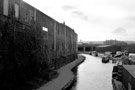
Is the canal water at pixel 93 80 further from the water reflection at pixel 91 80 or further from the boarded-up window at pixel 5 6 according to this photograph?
the boarded-up window at pixel 5 6

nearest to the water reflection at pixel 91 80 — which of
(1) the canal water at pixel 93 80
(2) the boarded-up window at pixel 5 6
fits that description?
(1) the canal water at pixel 93 80

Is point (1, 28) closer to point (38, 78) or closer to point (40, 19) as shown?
point (38, 78)

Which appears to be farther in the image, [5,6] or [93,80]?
[93,80]

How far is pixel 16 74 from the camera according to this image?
11789mm

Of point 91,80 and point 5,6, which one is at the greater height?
point 5,6

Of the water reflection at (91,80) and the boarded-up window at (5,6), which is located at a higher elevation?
the boarded-up window at (5,6)

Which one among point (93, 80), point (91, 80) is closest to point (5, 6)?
point (91, 80)

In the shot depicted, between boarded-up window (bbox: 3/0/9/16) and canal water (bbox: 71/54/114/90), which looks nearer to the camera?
boarded-up window (bbox: 3/0/9/16)

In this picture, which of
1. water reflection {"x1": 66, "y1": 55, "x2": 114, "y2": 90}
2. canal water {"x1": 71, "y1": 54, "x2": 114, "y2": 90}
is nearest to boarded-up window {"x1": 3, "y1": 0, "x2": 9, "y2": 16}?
water reflection {"x1": 66, "y1": 55, "x2": 114, "y2": 90}

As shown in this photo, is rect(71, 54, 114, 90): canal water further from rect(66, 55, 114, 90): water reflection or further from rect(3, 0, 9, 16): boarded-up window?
rect(3, 0, 9, 16): boarded-up window

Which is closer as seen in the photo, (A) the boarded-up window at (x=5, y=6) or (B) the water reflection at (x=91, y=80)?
(A) the boarded-up window at (x=5, y=6)

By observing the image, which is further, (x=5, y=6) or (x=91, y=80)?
(x=91, y=80)

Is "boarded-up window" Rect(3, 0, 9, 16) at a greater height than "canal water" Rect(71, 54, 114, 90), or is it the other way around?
"boarded-up window" Rect(3, 0, 9, 16)

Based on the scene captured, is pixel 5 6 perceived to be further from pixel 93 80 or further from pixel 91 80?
pixel 93 80
